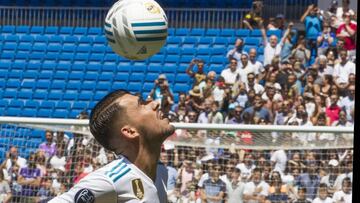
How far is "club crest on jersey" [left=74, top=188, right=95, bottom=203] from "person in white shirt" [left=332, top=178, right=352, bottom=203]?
5.19 metres

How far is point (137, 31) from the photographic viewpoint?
5957 mm

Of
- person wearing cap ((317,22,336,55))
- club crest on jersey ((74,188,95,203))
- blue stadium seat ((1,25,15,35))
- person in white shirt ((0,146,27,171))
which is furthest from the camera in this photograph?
blue stadium seat ((1,25,15,35))

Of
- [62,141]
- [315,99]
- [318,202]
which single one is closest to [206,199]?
[318,202]

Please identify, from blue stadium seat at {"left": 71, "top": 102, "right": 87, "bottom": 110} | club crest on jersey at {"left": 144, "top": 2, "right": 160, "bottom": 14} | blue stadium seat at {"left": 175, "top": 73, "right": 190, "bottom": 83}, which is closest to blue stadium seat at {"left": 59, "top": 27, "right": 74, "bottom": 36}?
blue stadium seat at {"left": 71, "top": 102, "right": 87, "bottom": 110}

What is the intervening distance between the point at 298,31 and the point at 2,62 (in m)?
6.20

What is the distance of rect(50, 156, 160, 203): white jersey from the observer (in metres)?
3.52

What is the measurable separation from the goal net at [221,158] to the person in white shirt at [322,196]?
1.5 inches

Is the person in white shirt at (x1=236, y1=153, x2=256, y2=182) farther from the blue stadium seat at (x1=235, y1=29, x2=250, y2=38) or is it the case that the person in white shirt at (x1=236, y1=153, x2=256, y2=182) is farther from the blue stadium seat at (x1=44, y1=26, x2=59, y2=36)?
the blue stadium seat at (x1=44, y1=26, x2=59, y2=36)

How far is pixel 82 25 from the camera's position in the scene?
740 inches

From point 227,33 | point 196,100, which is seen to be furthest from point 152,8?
point 227,33

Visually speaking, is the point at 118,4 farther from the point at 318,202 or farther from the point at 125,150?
the point at 318,202

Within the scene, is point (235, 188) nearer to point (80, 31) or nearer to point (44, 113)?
point (44, 113)

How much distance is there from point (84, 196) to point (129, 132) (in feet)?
1.51

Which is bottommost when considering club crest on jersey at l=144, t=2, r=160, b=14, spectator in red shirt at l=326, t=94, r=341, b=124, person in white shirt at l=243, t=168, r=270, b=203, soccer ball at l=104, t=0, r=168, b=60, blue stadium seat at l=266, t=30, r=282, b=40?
person in white shirt at l=243, t=168, r=270, b=203
